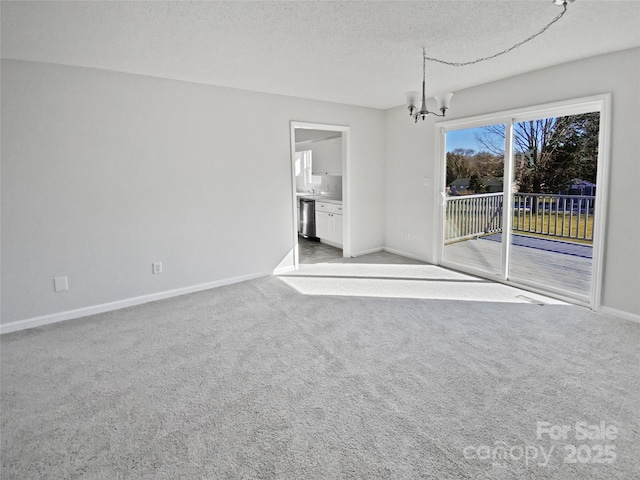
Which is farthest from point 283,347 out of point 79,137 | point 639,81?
point 639,81

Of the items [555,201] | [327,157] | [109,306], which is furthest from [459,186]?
[109,306]

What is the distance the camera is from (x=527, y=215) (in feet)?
14.0

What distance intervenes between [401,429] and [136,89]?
3896mm

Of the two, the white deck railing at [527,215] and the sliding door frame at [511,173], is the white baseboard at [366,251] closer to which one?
the sliding door frame at [511,173]

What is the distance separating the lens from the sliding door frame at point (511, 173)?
3.41m

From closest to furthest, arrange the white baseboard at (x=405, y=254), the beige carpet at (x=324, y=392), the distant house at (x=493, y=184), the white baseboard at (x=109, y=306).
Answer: the beige carpet at (x=324, y=392) → the white baseboard at (x=109, y=306) → the distant house at (x=493, y=184) → the white baseboard at (x=405, y=254)

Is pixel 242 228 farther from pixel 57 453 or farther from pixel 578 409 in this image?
pixel 578 409

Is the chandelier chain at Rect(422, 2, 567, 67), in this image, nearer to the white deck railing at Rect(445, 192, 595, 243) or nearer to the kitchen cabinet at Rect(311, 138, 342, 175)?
the white deck railing at Rect(445, 192, 595, 243)

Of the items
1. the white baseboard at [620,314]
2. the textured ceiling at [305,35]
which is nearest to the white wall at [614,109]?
the white baseboard at [620,314]

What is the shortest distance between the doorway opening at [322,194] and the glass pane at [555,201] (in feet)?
8.04

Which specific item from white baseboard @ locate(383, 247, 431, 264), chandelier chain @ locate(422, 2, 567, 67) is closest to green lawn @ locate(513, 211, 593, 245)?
white baseboard @ locate(383, 247, 431, 264)

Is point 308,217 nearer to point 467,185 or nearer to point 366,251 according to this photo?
point 366,251

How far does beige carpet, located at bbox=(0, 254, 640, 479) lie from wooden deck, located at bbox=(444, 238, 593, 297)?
478mm

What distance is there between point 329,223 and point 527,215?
3170mm
